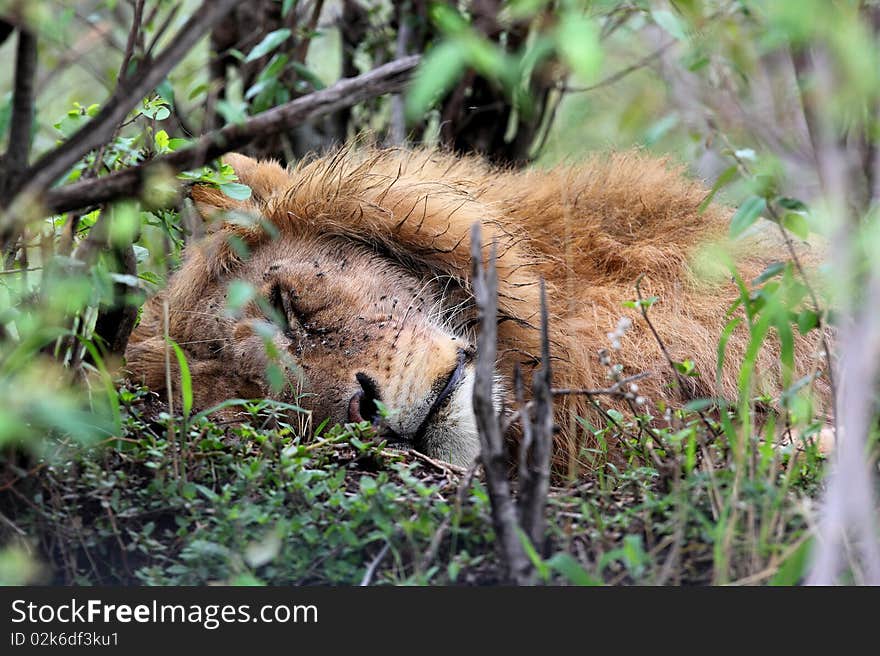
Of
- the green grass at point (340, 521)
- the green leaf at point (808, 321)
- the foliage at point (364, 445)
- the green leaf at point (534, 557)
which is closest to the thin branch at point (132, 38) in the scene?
the foliage at point (364, 445)

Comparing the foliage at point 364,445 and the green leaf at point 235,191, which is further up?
the green leaf at point 235,191

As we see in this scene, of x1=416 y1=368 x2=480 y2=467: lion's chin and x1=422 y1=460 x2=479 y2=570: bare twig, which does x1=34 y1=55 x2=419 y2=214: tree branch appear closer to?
x1=422 y1=460 x2=479 y2=570: bare twig

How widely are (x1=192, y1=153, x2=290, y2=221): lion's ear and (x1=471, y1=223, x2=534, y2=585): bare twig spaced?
1.72 meters

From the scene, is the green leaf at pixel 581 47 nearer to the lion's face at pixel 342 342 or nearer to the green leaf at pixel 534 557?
the green leaf at pixel 534 557

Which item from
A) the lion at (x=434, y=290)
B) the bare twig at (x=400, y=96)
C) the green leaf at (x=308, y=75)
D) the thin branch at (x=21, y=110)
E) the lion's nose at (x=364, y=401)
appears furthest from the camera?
the bare twig at (x=400, y=96)

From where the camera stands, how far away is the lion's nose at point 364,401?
115 inches

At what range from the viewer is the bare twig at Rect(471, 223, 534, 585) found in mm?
1881

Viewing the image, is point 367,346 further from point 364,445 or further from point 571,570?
point 571,570

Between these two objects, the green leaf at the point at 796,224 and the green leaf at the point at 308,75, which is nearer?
the green leaf at the point at 796,224

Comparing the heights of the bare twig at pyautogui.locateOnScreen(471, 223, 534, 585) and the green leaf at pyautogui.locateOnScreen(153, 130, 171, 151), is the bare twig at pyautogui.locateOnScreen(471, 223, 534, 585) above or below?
below

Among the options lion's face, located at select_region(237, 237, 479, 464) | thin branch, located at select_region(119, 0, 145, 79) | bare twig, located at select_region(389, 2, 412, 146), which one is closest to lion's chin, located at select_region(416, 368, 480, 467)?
lion's face, located at select_region(237, 237, 479, 464)

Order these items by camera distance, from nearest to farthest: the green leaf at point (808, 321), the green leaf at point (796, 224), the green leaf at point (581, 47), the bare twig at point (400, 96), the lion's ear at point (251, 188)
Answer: the green leaf at point (581, 47) < the green leaf at point (808, 321) < the green leaf at point (796, 224) < the lion's ear at point (251, 188) < the bare twig at point (400, 96)

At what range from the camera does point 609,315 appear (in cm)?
343

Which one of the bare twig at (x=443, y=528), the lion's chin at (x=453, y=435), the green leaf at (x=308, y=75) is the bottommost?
the bare twig at (x=443, y=528)
